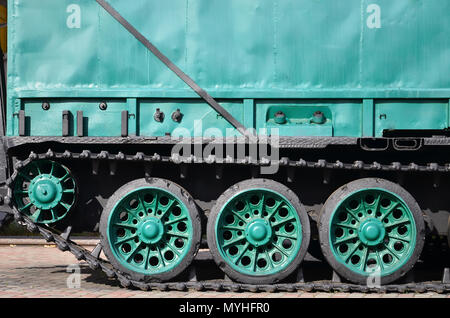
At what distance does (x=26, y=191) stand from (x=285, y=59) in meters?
3.53

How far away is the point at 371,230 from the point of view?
7355 mm

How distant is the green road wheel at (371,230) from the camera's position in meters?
7.39

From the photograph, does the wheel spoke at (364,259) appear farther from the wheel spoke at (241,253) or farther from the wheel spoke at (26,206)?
the wheel spoke at (26,206)

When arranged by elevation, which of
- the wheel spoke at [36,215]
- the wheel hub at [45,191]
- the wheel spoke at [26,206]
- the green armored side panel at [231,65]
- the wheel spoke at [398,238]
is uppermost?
the green armored side panel at [231,65]

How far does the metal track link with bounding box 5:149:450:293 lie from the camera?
23.7 ft

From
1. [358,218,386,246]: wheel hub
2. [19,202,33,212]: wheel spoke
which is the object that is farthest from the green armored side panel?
[358,218,386,246]: wheel hub

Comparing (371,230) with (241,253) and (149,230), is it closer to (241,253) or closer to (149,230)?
(241,253)

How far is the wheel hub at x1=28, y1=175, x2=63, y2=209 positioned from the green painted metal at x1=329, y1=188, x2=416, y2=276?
129 inches

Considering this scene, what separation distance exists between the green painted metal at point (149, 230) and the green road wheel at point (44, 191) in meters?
0.62

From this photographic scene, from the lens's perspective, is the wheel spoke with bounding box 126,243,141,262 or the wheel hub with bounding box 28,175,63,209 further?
the wheel spoke with bounding box 126,243,141,262

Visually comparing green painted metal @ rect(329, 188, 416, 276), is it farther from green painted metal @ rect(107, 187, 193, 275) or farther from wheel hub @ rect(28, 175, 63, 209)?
wheel hub @ rect(28, 175, 63, 209)

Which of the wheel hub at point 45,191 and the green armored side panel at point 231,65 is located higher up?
the green armored side panel at point 231,65

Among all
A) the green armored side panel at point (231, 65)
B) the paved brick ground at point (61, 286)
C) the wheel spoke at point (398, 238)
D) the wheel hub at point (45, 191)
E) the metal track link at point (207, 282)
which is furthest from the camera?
the green armored side panel at point (231, 65)

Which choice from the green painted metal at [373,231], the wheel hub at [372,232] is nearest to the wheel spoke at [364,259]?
the green painted metal at [373,231]
